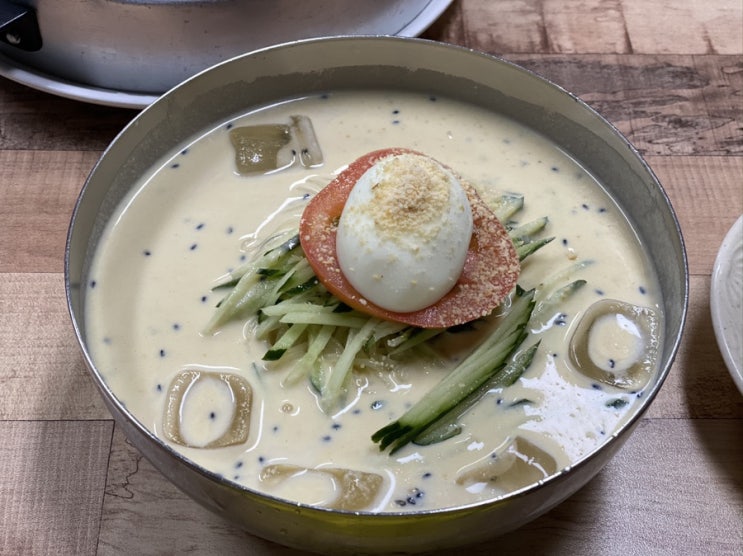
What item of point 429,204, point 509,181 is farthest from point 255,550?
point 509,181

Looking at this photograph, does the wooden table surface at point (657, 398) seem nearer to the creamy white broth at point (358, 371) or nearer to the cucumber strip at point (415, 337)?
the creamy white broth at point (358, 371)

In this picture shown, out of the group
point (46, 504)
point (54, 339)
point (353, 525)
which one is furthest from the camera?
point (54, 339)

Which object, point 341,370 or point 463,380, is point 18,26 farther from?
point 463,380

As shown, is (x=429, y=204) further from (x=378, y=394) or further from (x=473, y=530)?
(x=473, y=530)

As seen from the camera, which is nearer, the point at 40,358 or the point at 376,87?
the point at 40,358

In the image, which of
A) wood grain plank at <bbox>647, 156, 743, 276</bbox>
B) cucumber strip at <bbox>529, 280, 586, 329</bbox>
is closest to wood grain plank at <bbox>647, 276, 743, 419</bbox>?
wood grain plank at <bbox>647, 156, 743, 276</bbox>

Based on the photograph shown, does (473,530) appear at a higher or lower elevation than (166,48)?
lower

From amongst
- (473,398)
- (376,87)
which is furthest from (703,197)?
(473,398)

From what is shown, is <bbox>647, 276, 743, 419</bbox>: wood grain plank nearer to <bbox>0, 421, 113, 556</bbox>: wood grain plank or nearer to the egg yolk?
the egg yolk
